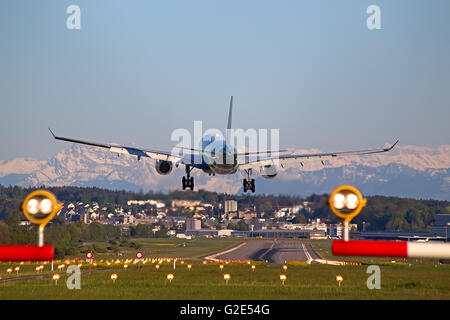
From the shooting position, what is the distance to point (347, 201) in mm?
10586

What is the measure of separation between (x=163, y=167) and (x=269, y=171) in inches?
467

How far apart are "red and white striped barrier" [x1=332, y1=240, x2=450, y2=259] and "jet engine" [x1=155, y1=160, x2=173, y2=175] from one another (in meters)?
58.5

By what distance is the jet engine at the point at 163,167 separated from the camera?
6894 cm

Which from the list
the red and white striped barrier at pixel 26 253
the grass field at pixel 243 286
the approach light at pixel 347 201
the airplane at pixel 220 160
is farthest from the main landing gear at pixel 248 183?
the approach light at pixel 347 201

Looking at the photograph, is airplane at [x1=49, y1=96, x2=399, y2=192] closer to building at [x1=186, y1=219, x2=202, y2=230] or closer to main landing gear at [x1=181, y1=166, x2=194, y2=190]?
main landing gear at [x1=181, y1=166, x2=194, y2=190]

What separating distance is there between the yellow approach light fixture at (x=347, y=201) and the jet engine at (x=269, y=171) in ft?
165

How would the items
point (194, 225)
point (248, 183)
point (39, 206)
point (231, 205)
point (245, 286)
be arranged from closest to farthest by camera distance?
point (39, 206)
point (248, 183)
point (245, 286)
point (231, 205)
point (194, 225)

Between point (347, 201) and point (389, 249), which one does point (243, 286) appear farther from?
point (347, 201)

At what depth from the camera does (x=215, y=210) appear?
125125mm

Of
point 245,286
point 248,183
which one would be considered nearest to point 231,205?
point 245,286
